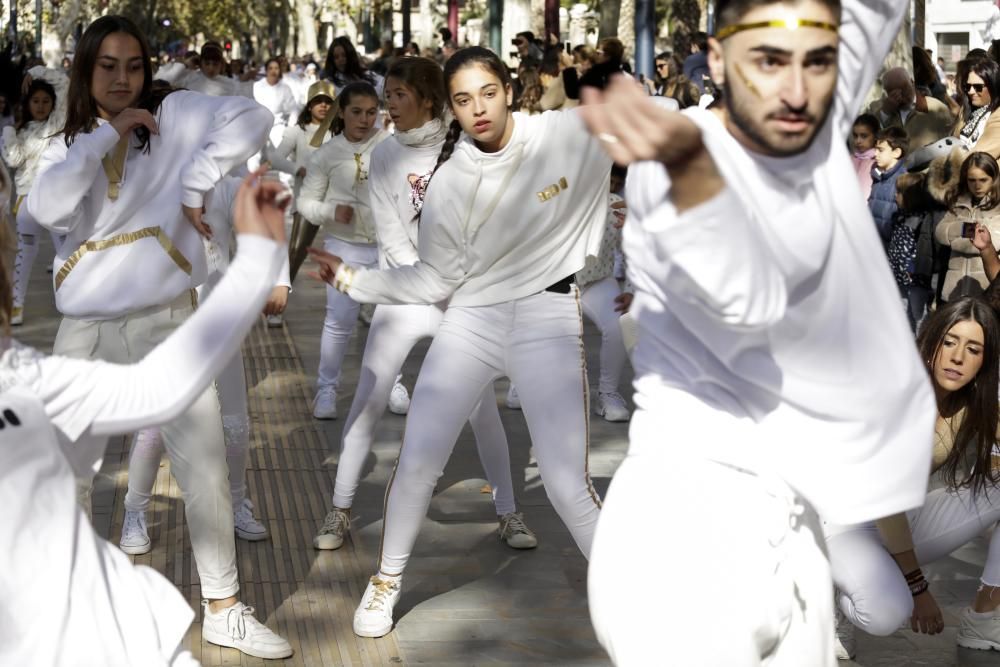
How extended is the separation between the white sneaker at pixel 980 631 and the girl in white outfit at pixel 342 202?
4.60 meters

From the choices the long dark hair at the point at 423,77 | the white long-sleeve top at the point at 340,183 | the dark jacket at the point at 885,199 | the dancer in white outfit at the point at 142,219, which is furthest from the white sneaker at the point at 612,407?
the dancer in white outfit at the point at 142,219

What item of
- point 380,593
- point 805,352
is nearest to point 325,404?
point 380,593

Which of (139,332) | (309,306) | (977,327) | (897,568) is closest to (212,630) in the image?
(139,332)

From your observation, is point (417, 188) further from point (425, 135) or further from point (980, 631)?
point (980, 631)

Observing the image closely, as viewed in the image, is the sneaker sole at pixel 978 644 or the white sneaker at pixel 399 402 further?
the white sneaker at pixel 399 402

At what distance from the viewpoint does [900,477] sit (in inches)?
123

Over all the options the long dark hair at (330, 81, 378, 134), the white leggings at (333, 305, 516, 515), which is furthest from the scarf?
the long dark hair at (330, 81, 378, 134)

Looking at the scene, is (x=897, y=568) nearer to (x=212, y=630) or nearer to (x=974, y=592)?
(x=974, y=592)

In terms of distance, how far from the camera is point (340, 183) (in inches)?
396

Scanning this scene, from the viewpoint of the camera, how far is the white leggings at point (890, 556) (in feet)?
16.3

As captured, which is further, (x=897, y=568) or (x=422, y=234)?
(x=422, y=234)

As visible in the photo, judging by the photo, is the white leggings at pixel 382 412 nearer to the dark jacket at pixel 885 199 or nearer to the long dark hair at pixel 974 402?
the long dark hair at pixel 974 402

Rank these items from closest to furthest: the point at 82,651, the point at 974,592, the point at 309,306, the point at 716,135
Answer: the point at 716,135
the point at 82,651
the point at 974,592
the point at 309,306

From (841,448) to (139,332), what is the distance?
10.0 ft
